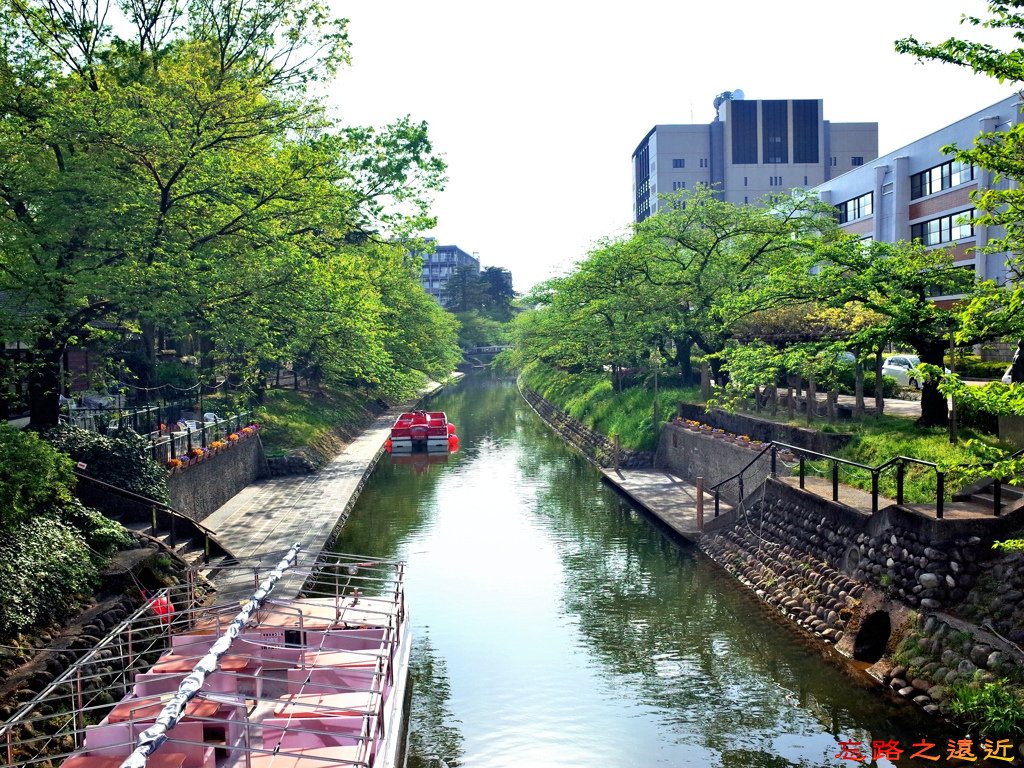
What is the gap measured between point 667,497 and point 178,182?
61.6 ft

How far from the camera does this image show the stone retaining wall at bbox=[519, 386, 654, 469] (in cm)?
3756

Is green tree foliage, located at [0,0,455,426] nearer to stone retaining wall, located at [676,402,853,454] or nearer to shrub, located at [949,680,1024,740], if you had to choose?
stone retaining wall, located at [676,402,853,454]

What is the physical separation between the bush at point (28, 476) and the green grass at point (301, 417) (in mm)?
15684

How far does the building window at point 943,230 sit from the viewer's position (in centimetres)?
4627

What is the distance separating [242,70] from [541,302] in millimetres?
33362

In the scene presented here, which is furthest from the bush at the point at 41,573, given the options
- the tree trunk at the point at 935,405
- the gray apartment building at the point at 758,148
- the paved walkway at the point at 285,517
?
the gray apartment building at the point at 758,148

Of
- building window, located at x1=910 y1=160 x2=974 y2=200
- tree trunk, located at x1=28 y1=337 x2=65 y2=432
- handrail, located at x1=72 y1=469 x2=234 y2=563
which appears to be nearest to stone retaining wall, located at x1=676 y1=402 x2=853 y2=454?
handrail, located at x1=72 y1=469 x2=234 y2=563

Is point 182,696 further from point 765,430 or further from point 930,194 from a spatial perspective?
point 930,194

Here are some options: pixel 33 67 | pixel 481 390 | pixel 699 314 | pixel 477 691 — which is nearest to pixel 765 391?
pixel 699 314

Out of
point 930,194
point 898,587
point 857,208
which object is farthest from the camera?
point 857,208

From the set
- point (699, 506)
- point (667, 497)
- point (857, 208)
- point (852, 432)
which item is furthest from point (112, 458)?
point (857, 208)

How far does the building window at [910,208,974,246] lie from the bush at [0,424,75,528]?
1736 inches

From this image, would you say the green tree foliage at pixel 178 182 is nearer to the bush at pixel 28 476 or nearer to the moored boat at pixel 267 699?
the bush at pixel 28 476

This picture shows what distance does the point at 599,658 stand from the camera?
56.4 ft
